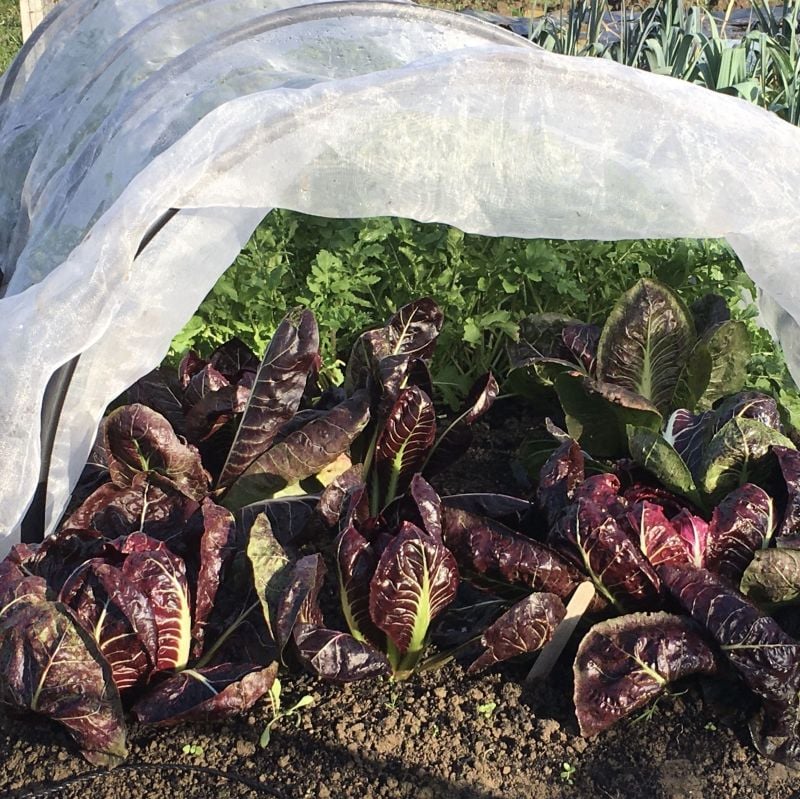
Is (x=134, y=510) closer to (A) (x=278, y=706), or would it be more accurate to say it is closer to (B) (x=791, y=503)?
(A) (x=278, y=706)

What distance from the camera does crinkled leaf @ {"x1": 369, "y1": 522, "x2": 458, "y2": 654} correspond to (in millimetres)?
2426

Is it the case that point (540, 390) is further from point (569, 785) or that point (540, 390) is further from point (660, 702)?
point (569, 785)

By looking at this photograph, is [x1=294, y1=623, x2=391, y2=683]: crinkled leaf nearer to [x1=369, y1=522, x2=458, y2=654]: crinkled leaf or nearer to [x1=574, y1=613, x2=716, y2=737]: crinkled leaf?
[x1=369, y1=522, x2=458, y2=654]: crinkled leaf

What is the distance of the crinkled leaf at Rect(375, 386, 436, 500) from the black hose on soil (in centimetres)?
109

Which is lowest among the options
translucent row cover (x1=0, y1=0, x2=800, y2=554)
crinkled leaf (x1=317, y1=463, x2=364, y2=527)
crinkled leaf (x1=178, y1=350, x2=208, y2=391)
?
crinkled leaf (x1=317, y1=463, x2=364, y2=527)

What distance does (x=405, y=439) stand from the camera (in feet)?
9.75

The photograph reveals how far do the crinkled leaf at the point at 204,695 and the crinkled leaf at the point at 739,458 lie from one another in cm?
146

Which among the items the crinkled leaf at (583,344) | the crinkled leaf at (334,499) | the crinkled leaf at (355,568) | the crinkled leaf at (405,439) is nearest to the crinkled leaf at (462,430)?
the crinkled leaf at (405,439)

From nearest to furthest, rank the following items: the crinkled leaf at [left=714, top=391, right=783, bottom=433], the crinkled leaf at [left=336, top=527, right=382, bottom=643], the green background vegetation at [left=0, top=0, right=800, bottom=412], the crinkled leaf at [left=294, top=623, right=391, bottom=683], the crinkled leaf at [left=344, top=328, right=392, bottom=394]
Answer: the crinkled leaf at [left=294, top=623, right=391, bottom=683], the crinkled leaf at [left=336, top=527, right=382, bottom=643], the crinkled leaf at [left=714, top=391, right=783, bottom=433], the crinkled leaf at [left=344, top=328, right=392, bottom=394], the green background vegetation at [left=0, top=0, right=800, bottom=412]

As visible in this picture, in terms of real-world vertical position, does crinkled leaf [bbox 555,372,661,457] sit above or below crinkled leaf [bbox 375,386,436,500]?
below

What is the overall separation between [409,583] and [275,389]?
2.63 ft

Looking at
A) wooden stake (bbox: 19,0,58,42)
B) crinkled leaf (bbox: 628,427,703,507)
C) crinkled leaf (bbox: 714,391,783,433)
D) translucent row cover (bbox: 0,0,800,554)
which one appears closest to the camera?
translucent row cover (bbox: 0,0,800,554)

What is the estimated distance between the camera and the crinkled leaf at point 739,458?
9.39 ft

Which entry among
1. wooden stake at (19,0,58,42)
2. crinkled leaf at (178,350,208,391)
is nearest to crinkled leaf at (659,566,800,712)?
crinkled leaf at (178,350,208,391)
